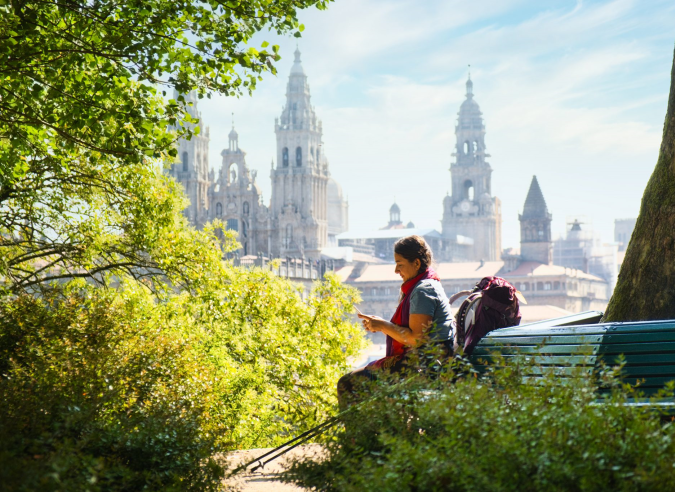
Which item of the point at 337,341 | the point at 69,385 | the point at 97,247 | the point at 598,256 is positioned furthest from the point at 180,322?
the point at 598,256

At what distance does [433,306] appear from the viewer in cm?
360

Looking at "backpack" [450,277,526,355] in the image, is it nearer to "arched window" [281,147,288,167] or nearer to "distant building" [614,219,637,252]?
"arched window" [281,147,288,167]

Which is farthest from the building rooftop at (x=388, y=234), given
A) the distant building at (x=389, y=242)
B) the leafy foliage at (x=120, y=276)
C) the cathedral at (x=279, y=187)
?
the leafy foliage at (x=120, y=276)

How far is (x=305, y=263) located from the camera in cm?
6381

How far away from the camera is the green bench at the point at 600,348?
3.08m

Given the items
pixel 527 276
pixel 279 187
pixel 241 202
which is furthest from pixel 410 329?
pixel 279 187

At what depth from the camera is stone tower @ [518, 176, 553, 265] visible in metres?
76.3

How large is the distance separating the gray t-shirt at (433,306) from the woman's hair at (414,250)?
0.13 m

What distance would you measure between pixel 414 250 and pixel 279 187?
75793 mm

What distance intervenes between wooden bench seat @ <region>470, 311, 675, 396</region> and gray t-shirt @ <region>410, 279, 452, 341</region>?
0.65 feet

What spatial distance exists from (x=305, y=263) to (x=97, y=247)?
56.1 m

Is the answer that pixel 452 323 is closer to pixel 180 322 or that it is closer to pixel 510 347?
pixel 510 347

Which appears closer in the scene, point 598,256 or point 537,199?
point 537,199

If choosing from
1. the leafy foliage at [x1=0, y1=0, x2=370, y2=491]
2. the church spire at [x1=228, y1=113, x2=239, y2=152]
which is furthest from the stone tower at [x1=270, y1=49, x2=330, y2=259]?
the leafy foliage at [x1=0, y1=0, x2=370, y2=491]
